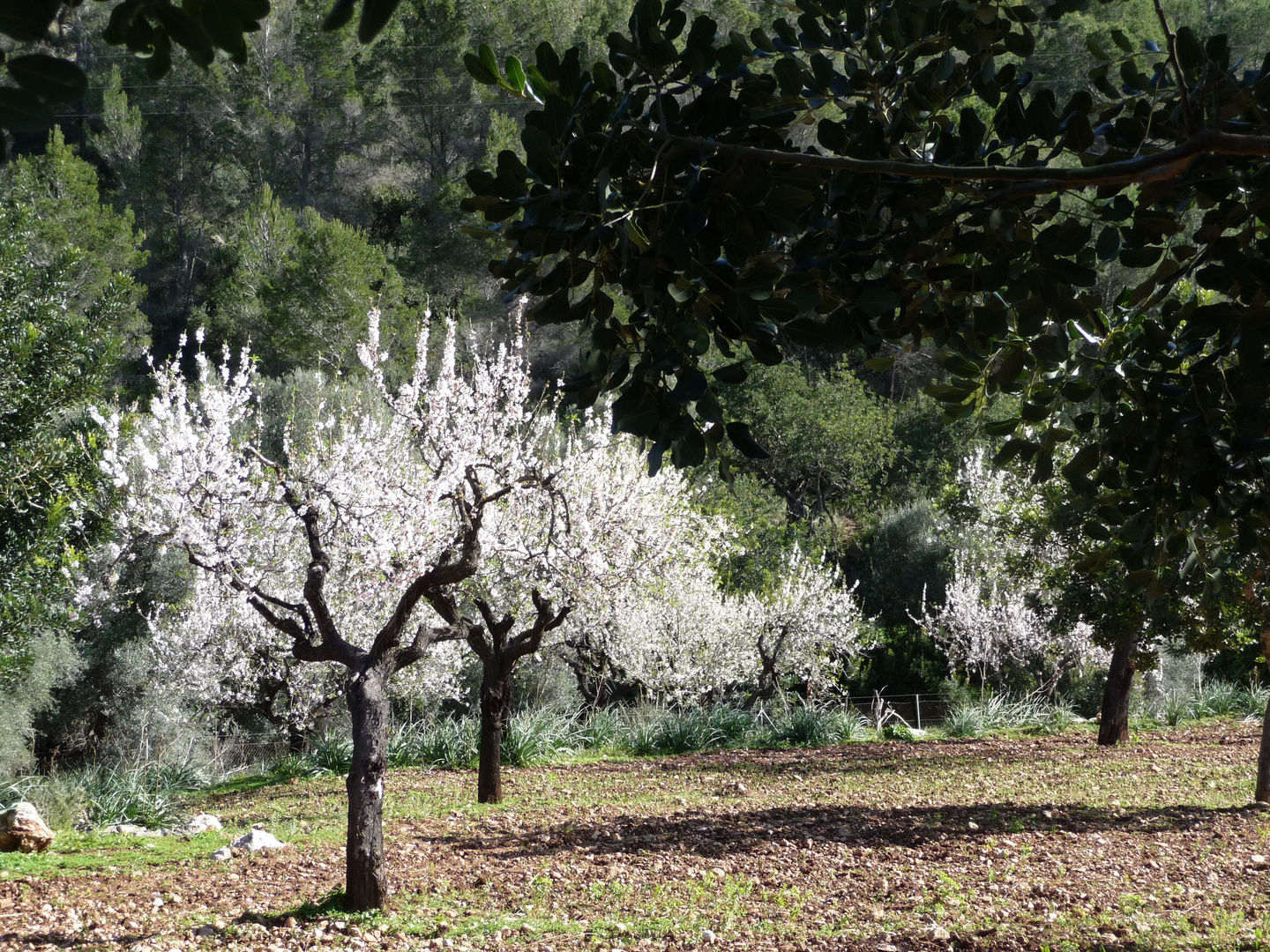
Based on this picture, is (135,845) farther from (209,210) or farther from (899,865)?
(209,210)

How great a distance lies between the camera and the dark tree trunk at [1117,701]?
1210 cm

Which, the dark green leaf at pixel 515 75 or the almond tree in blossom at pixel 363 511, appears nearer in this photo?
the dark green leaf at pixel 515 75

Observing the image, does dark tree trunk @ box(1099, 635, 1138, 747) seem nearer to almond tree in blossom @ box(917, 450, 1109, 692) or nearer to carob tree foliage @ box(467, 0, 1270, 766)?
almond tree in blossom @ box(917, 450, 1109, 692)

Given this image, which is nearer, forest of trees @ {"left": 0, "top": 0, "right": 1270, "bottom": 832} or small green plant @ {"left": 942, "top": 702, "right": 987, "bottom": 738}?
forest of trees @ {"left": 0, "top": 0, "right": 1270, "bottom": 832}

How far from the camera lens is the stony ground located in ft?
15.5

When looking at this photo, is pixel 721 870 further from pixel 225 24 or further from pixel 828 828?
pixel 225 24

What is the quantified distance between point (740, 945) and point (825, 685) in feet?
41.3

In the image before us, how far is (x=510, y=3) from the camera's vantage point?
3016 centimetres

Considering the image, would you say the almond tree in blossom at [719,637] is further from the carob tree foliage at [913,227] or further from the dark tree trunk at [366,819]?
the carob tree foliage at [913,227]

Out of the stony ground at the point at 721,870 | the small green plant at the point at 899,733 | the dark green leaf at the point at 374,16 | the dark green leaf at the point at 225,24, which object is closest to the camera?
the dark green leaf at the point at 374,16

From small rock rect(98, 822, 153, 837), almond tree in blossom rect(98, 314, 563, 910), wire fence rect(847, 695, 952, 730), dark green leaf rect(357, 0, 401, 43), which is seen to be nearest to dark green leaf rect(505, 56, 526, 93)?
dark green leaf rect(357, 0, 401, 43)

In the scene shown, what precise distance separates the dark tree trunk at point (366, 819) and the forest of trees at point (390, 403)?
7.25ft

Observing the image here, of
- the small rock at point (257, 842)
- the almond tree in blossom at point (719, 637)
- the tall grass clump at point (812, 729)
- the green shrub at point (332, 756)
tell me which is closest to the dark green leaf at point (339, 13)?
the small rock at point (257, 842)

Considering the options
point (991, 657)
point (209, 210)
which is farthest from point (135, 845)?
point (209, 210)
